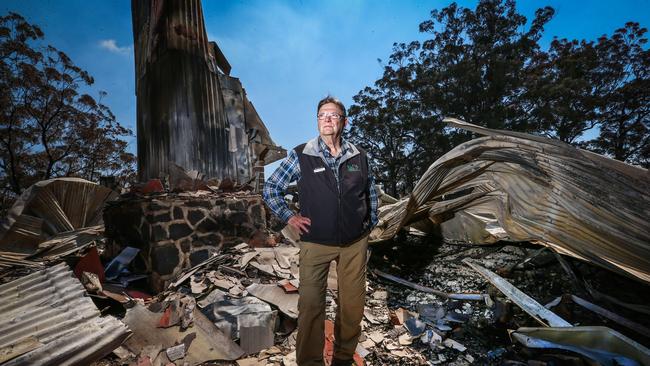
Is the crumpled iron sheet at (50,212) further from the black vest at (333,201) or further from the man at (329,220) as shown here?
the black vest at (333,201)

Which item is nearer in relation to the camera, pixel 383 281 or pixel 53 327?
pixel 53 327

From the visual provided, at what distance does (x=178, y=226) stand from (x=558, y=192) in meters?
4.58

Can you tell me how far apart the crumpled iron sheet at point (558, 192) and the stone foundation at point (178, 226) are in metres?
3.11

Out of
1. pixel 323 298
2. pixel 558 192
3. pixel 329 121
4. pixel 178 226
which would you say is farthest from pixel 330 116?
pixel 178 226

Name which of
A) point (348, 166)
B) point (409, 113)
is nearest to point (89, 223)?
point (348, 166)

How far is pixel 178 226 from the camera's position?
13.8ft

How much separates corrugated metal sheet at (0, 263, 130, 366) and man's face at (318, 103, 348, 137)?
221cm

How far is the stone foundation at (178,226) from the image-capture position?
159 inches

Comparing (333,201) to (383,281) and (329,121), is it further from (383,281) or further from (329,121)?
(383,281)

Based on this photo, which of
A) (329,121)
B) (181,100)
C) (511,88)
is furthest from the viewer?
(511,88)

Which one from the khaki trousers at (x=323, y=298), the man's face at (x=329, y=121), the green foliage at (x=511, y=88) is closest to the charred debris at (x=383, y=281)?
the khaki trousers at (x=323, y=298)

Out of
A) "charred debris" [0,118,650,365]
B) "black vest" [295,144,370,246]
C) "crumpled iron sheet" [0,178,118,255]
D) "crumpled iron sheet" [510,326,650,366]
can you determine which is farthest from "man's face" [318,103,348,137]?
"crumpled iron sheet" [0,178,118,255]

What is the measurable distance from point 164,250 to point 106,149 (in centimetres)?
1671

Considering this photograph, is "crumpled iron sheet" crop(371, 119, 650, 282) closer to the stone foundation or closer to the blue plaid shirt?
the blue plaid shirt
